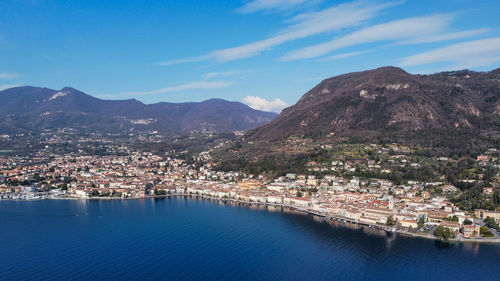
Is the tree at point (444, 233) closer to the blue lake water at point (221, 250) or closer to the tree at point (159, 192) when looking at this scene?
the blue lake water at point (221, 250)

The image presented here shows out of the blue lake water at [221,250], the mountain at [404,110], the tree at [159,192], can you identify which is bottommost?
the blue lake water at [221,250]

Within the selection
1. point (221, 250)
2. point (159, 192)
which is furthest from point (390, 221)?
point (159, 192)

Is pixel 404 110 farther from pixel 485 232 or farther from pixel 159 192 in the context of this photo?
pixel 159 192

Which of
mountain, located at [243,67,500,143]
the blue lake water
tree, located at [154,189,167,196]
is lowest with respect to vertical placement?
the blue lake water

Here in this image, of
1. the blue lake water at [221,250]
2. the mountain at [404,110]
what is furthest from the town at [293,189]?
the mountain at [404,110]

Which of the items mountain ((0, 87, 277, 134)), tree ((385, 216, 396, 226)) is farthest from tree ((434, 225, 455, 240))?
mountain ((0, 87, 277, 134))

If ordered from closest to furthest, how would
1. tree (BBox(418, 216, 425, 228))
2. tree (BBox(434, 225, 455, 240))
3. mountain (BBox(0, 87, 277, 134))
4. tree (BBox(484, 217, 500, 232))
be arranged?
tree (BBox(434, 225, 455, 240)), tree (BBox(484, 217, 500, 232)), tree (BBox(418, 216, 425, 228)), mountain (BBox(0, 87, 277, 134))

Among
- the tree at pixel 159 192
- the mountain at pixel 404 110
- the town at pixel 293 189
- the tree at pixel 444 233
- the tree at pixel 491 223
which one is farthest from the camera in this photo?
the mountain at pixel 404 110

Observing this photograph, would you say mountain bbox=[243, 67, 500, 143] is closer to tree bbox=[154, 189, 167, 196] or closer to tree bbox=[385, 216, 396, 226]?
tree bbox=[385, 216, 396, 226]

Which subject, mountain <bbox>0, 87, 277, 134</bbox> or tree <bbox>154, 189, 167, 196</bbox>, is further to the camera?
mountain <bbox>0, 87, 277, 134</bbox>
